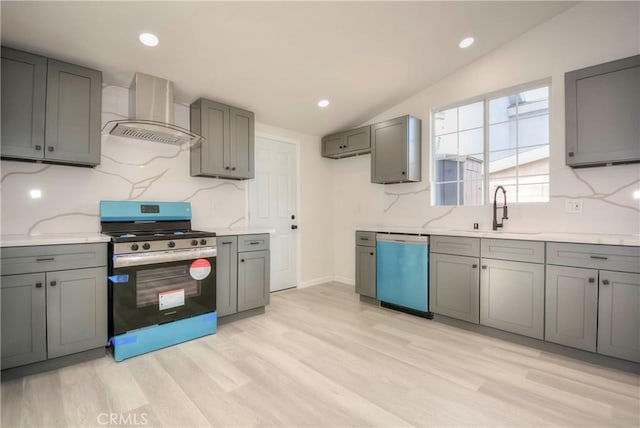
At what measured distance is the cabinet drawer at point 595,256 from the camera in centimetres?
216

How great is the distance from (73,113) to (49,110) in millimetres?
149

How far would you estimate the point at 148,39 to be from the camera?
96.7 inches

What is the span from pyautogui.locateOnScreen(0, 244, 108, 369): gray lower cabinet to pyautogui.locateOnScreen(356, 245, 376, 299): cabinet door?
268 cm

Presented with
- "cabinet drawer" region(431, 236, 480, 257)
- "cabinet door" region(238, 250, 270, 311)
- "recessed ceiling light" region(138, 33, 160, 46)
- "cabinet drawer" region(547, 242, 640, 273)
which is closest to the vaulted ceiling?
"recessed ceiling light" region(138, 33, 160, 46)

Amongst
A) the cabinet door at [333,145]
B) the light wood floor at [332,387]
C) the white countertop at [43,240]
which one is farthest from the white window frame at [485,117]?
the white countertop at [43,240]

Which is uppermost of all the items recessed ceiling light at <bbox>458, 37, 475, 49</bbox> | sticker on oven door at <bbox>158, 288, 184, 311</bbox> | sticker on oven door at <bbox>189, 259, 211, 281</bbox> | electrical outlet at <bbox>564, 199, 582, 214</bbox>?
recessed ceiling light at <bbox>458, 37, 475, 49</bbox>

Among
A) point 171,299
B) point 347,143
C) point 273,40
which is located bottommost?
point 171,299

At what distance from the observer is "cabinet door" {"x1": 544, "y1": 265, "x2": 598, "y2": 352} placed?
230cm

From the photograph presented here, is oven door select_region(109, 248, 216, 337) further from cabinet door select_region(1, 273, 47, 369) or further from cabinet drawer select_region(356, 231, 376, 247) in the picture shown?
cabinet drawer select_region(356, 231, 376, 247)

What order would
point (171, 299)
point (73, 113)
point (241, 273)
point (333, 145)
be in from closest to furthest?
point (73, 113) < point (171, 299) < point (241, 273) < point (333, 145)

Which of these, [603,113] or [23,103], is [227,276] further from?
[603,113]

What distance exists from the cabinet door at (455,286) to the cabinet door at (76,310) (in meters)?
3.01

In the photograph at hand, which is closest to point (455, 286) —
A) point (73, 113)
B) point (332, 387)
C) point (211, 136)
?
point (332, 387)

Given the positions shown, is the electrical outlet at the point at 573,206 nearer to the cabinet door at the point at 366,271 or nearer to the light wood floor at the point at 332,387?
the light wood floor at the point at 332,387
